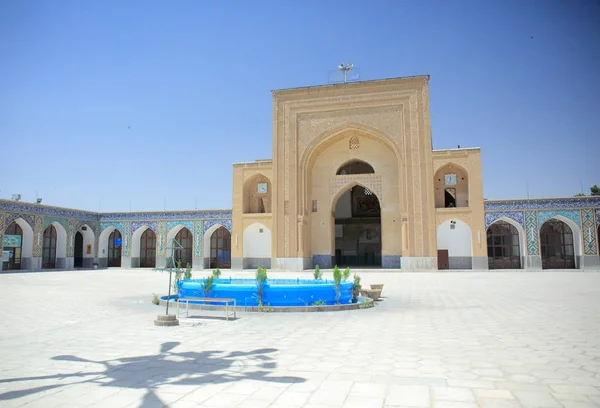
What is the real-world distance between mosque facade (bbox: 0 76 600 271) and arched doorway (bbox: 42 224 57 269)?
5 centimetres

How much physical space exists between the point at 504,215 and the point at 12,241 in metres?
21.5

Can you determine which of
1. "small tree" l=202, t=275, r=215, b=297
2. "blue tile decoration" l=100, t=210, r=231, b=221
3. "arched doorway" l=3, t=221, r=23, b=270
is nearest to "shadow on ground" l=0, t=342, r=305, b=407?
"small tree" l=202, t=275, r=215, b=297

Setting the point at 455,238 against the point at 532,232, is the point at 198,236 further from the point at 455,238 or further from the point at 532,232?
the point at 532,232

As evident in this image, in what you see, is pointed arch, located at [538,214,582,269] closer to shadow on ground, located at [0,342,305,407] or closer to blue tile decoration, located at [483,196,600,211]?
blue tile decoration, located at [483,196,600,211]

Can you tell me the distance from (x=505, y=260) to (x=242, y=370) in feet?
64.4

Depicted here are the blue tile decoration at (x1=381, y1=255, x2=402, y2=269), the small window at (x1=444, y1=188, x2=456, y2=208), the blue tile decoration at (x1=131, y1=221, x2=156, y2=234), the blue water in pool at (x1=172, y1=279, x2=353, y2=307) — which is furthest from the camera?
the blue tile decoration at (x1=131, y1=221, x2=156, y2=234)

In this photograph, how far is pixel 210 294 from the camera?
7785mm

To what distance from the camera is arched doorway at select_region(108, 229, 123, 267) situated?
25172 millimetres

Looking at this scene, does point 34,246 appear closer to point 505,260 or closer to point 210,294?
point 210,294

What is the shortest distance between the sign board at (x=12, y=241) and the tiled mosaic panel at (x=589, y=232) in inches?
955

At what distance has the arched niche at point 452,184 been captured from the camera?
2025cm

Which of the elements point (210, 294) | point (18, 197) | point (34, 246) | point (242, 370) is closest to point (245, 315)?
point (210, 294)

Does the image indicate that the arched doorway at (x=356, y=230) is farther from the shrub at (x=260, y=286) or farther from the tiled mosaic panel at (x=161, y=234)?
the shrub at (x=260, y=286)

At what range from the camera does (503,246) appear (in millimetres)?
20672
